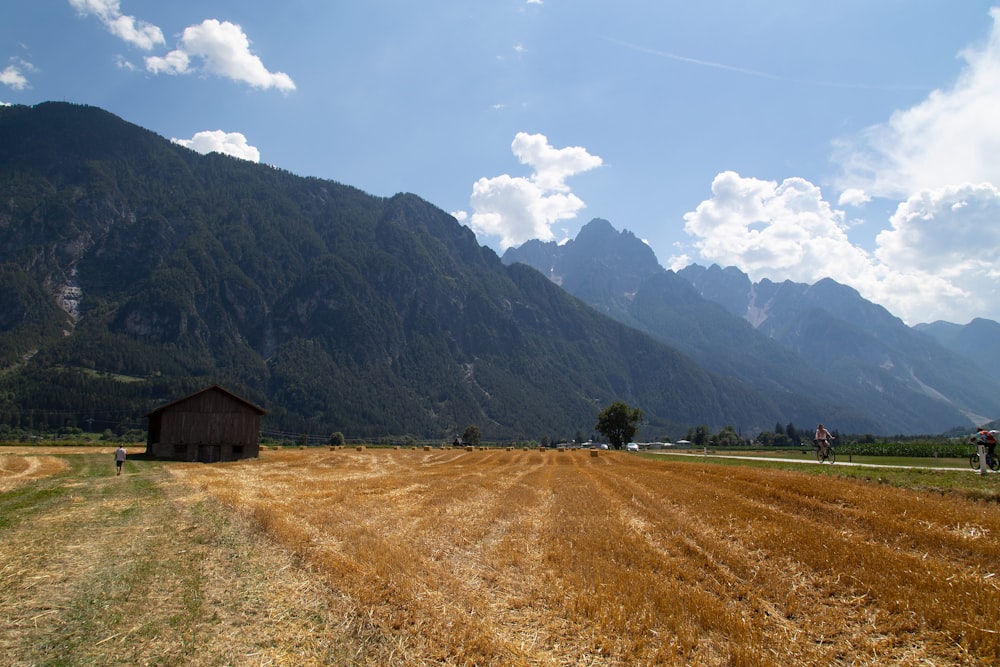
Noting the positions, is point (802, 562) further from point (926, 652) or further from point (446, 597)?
point (446, 597)

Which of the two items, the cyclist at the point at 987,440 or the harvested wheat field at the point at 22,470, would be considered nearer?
the cyclist at the point at 987,440

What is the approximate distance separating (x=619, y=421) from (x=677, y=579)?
Result: 107350mm

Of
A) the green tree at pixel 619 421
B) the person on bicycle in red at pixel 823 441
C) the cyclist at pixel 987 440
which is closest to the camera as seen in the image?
the cyclist at pixel 987 440

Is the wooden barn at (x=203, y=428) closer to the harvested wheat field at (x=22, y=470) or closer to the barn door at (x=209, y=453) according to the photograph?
the barn door at (x=209, y=453)

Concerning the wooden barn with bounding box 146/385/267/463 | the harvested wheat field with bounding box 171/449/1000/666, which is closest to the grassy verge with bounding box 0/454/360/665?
the harvested wheat field with bounding box 171/449/1000/666

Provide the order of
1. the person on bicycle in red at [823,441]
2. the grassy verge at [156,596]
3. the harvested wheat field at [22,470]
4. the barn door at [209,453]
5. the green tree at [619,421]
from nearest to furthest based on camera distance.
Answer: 1. the grassy verge at [156,596]
2. the harvested wheat field at [22,470]
3. the person on bicycle in red at [823,441]
4. the barn door at [209,453]
5. the green tree at [619,421]


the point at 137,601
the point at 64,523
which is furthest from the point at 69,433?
the point at 137,601

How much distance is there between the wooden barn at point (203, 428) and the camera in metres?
60.8

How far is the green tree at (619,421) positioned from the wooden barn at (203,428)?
250 ft

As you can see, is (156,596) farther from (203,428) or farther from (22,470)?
(203,428)

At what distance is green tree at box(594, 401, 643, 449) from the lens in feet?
374

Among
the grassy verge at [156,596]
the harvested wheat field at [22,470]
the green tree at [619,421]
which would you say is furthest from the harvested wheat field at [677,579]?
the green tree at [619,421]

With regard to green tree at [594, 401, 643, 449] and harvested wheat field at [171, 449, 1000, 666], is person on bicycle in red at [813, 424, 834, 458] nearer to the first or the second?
harvested wheat field at [171, 449, 1000, 666]

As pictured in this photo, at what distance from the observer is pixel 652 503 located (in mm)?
19828
